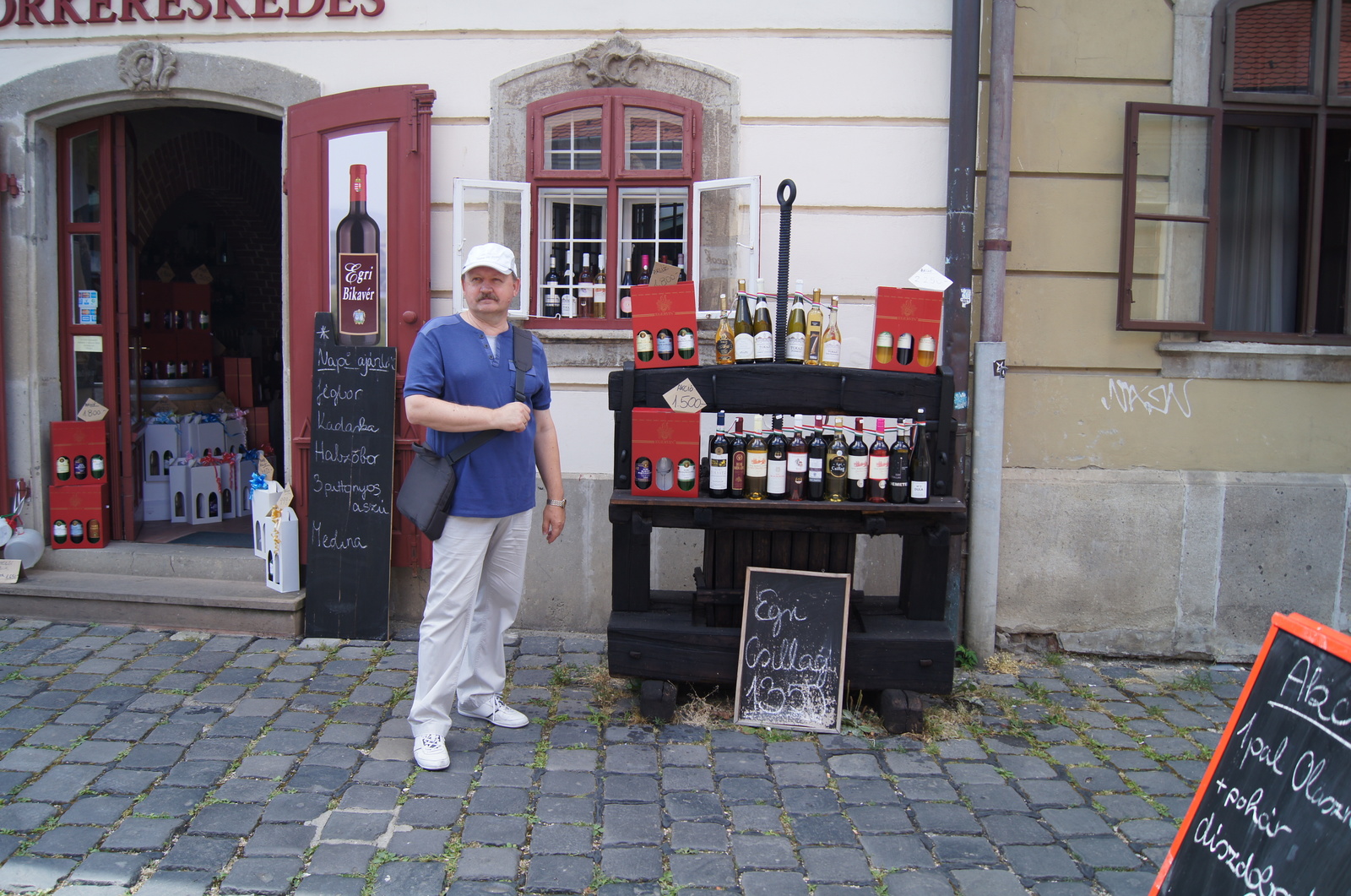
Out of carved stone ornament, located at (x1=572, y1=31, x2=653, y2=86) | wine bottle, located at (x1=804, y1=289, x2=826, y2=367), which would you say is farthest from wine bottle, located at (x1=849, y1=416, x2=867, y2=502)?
carved stone ornament, located at (x1=572, y1=31, x2=653, y2=86)

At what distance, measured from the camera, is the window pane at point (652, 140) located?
5.38m

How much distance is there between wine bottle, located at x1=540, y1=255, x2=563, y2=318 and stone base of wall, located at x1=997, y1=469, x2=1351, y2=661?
2688mm

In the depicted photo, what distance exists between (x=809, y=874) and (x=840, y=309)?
3153mm

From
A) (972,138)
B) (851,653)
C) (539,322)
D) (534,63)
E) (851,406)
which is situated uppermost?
(534,63)

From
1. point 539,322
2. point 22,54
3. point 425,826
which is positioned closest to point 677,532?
point 539,322

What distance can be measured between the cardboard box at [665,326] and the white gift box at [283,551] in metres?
2.34

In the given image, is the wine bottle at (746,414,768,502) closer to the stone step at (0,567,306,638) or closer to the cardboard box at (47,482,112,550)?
the stone step at (0,567,306,638)

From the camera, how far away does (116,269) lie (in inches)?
234

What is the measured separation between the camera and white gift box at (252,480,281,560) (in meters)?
5.45

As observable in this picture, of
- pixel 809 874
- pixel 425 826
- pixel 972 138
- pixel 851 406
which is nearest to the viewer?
pixel 809 874

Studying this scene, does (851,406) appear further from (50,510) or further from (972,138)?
(50,510)

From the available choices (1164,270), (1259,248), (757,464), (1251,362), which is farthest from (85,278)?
(1259,248)

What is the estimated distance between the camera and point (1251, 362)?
528cm

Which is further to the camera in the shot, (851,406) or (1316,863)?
(851,406)
